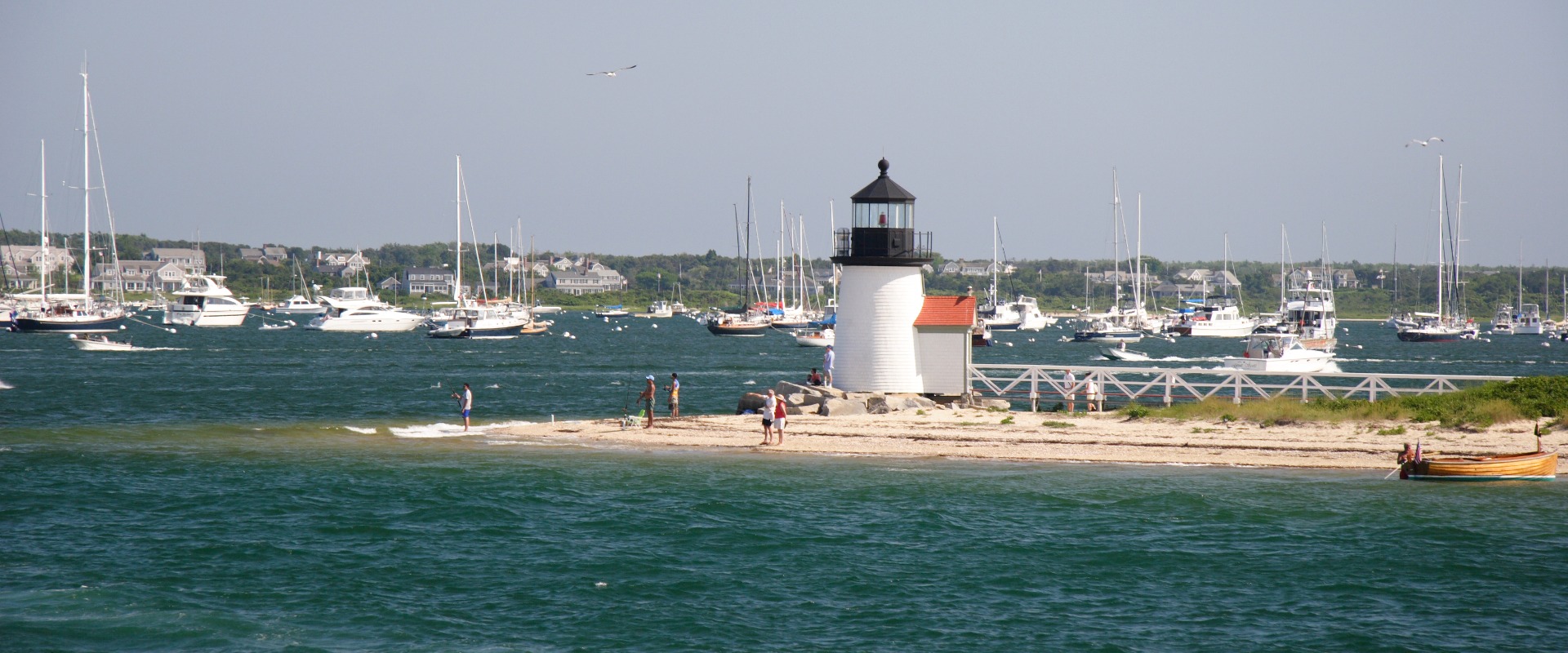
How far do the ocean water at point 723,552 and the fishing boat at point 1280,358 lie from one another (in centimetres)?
2926

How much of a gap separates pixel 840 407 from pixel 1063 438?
5.60 metres

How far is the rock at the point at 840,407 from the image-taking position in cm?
3031

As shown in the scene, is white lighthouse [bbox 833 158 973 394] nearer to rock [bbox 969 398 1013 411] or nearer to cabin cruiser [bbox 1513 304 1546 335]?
rock [bbox 969 398 1013 411]

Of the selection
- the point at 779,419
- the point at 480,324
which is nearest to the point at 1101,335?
the point at 480,324

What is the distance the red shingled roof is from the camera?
30984mm

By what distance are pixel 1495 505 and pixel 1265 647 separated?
30.1ft

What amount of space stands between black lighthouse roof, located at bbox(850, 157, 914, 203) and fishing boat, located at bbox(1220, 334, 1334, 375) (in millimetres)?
25744

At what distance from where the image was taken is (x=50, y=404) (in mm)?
39719

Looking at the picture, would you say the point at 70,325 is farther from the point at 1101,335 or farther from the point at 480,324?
the point at 1101,335

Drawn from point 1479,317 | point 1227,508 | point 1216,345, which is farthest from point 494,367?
point 1479,317

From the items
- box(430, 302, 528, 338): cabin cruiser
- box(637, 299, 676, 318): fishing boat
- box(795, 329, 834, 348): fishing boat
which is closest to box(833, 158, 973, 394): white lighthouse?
box(795, 329, 834, 348): fishing boat

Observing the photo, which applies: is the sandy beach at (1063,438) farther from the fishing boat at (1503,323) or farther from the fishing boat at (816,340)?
the fishing boat at (1503,323)

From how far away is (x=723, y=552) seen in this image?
18.6 metres

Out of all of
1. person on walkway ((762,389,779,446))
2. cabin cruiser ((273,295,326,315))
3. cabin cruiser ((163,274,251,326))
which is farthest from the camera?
cabin cruiser ((273,295,326,315))
